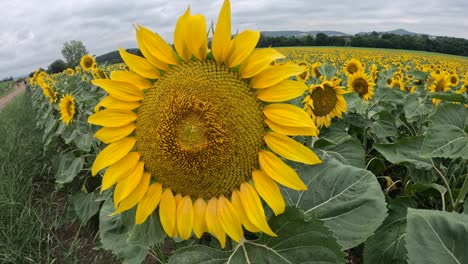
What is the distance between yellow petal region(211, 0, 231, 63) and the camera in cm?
112

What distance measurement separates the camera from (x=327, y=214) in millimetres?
1503

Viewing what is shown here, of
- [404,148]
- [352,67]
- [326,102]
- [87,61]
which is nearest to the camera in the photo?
[404,148]

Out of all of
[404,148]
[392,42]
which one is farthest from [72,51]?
[404,148]

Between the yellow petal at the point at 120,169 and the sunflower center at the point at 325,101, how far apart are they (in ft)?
9.97

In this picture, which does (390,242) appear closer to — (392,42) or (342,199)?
(342,199)

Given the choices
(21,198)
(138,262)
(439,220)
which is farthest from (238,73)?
(21,198)

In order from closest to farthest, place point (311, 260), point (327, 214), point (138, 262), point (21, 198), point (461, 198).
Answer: point (311, 260) < point (327, 214) < point (138, 262) < point (461, 198) < point (21, 198)

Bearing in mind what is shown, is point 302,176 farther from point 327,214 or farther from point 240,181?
point 240,181

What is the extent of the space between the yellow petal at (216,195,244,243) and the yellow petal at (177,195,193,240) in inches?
3.8

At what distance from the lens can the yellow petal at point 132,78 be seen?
1248 millimetres

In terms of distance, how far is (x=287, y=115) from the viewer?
1.16m

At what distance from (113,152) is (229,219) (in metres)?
0.45

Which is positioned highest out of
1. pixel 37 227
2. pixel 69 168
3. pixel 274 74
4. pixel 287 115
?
pixel 274 74

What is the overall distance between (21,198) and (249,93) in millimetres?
4708
